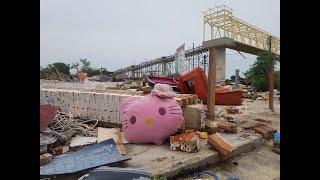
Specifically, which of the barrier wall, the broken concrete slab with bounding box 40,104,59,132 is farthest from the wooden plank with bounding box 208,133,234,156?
the broken concrete slab with bounding box 40,104,59,132

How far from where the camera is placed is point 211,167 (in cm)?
548

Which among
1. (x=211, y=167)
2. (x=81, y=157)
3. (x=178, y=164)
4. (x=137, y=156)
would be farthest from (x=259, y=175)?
(x=81, y=157)

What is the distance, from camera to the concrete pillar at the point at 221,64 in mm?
19891

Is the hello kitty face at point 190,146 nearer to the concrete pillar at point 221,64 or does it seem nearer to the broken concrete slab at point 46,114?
the broken concrete slab at point 46,114

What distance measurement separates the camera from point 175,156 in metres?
5.57

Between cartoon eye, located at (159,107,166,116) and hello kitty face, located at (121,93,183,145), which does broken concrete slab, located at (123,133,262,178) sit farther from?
cartoon eye, located at (159,107,166,116)

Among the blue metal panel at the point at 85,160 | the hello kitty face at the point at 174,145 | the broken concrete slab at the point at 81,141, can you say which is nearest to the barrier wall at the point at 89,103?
the broken concrete slab at the point at 81,141

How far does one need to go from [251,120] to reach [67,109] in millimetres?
5454

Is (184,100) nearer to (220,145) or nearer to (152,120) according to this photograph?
(152,120)

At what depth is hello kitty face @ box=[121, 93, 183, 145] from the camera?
249 inches

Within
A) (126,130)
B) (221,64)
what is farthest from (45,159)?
(221,64)

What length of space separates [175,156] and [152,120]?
3.45 feet

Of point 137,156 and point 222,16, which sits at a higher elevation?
point 222,16
